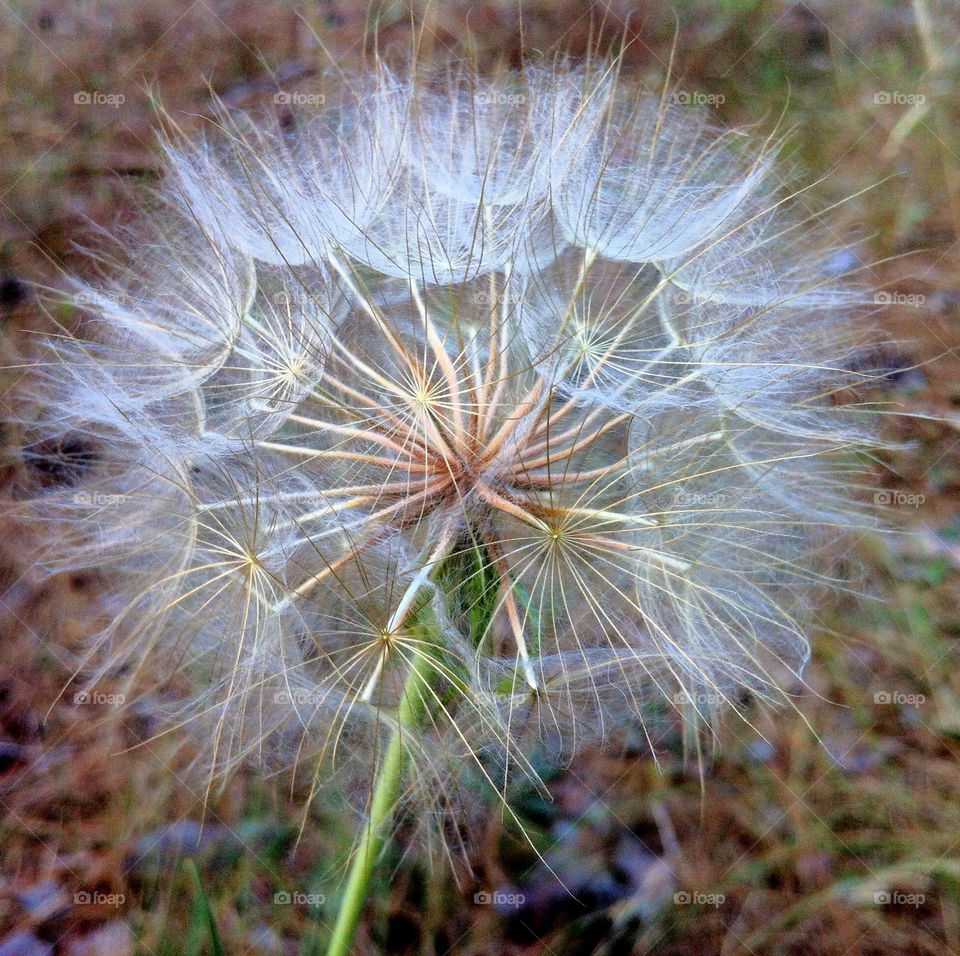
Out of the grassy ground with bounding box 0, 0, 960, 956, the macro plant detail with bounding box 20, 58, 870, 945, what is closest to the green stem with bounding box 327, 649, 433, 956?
the macro plant detail with bounding box 20, 58, 870, 945

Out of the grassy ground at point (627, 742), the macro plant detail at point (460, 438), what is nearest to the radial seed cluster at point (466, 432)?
the macro plant detail at point (460, 438)

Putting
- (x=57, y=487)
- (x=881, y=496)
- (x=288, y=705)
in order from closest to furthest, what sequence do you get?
(x=288, y=705), (x=57, y=487), (x=881, y=496)

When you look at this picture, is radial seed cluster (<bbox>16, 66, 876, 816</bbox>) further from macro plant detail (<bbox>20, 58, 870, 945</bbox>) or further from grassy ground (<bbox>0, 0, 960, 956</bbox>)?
grassy ground (<bbox>0, 0, 960, 956</bbox>)

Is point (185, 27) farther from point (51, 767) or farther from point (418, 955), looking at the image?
point (418, 955)

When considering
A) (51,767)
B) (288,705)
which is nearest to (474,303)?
(288,705)

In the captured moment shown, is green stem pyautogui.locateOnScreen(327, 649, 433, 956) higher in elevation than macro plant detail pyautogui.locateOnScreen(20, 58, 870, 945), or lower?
lower


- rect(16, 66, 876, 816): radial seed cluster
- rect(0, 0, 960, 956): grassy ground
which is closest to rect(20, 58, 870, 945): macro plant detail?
rect(16, 66, 876, 816): radial seed cluster

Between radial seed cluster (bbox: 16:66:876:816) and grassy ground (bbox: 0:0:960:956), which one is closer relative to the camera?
radial seed cluster (bbox: 16:66:876:816)
